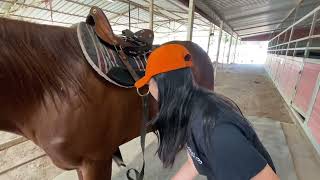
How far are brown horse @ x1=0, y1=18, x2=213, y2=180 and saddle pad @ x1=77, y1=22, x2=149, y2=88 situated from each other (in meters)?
0.03

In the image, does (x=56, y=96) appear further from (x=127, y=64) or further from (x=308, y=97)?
(x=308, y=97)

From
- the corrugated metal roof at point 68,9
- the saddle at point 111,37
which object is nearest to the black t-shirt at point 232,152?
the saddle at point 111,37

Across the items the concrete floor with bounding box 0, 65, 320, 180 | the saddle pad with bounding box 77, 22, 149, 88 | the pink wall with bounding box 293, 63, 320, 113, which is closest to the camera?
the saddle pad with bounding box 77, 22, 149, 88

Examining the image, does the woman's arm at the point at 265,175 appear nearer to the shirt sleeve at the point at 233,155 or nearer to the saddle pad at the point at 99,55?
the shirt sleeve at the point at 233,155

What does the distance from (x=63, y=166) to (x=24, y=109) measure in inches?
12.9

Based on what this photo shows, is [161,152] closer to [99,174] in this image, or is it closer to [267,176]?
[267,176]

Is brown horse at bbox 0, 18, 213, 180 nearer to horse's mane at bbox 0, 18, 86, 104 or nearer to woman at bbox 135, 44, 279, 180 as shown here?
horse's mane at bbox 0, 18, 86, 104

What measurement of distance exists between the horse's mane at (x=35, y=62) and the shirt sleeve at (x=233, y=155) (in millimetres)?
660

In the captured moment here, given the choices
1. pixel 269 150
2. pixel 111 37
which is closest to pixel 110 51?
pixel 111 37

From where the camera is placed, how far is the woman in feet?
1.72

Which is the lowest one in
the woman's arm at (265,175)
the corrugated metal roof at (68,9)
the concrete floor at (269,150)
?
the concrete floor at (269,150)

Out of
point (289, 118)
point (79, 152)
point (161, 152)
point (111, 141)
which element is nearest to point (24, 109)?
point (79, 152)

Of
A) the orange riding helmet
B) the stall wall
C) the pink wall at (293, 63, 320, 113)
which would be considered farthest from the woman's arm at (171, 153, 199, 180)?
the pink wall at (293, 63, 320, 113)

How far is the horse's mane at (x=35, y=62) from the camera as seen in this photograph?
0.85 metres
